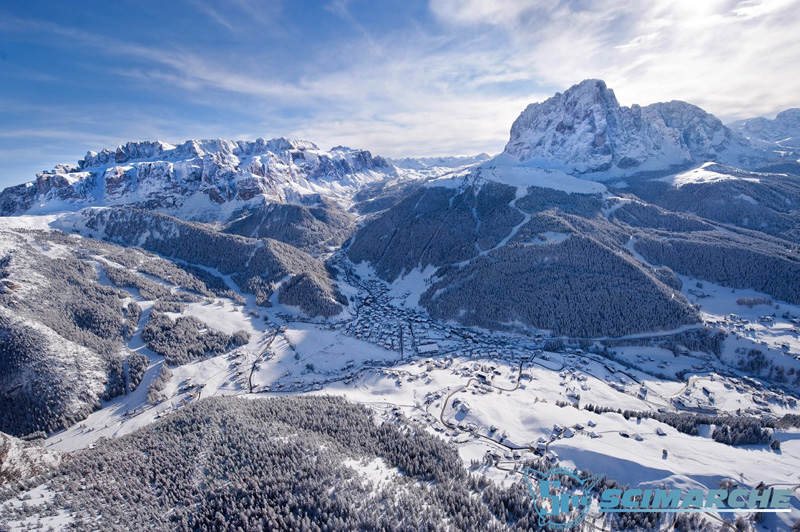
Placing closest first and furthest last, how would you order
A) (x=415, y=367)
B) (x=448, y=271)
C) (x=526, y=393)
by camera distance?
(x=526, y=393), (x=415, y=367), (x=448, y=271)

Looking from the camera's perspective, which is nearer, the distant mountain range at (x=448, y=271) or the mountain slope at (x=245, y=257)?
the distant mountain range at (x=448, y=271)

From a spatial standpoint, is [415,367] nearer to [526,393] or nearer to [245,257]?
[526,393]

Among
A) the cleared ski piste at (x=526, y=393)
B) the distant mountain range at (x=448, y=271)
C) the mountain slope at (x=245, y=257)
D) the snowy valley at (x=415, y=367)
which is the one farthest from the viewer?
the mountain slope at (x=245, y=257)

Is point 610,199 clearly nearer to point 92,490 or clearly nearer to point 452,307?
point 452,307

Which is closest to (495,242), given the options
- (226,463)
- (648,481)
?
(648,481)

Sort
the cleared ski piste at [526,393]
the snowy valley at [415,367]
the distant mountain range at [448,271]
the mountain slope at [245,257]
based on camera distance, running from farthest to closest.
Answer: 1. the mountain slope at [245,257]
2. the distant mountain range at [448,271]
3. the cleared ski piste at [526,393]
4. the snowy valley at [415,367]

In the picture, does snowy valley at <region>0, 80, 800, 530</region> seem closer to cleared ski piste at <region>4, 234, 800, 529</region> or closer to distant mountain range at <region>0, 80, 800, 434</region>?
cleared ski piste at <region>4, 234, 800, 529</region>

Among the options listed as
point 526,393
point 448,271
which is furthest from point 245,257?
point 526,393

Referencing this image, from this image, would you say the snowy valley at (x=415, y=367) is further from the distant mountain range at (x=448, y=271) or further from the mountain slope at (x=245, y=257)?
the mountain slope at (x=245, y=257)

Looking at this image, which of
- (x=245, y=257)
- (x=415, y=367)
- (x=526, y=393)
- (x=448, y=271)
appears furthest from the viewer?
(x=245, y=257)

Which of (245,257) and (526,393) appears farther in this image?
(245,257)

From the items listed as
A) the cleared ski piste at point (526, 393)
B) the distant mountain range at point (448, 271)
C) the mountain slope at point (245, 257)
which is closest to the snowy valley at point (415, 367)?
the cleared ski piste at point (526, 393)
